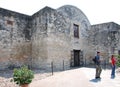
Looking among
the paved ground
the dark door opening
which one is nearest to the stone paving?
the paved ground

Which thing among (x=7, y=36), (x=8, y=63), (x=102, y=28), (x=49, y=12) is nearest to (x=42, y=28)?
(x=49, y=12)

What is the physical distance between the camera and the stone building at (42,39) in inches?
442

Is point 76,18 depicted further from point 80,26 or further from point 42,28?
point 42,28

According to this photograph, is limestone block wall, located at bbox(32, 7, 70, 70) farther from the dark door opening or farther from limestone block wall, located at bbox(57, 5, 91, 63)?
the dark door opening

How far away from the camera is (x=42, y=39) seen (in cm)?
1173

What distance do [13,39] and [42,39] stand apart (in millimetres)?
2177

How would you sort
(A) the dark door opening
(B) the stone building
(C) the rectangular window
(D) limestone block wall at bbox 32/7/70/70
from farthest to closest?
(C) the rectangular window, (A) the dark door opening, (D) limestone block wall at bbox 32/7/70/70, (B) the stone building

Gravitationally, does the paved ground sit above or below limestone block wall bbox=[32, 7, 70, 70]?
below

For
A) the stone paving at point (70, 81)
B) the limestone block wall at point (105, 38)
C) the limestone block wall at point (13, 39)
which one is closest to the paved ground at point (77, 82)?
the stone paving at point (70, 81)

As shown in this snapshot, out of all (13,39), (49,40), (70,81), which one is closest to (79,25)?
(49,40)

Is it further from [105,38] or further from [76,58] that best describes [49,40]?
[105,38]

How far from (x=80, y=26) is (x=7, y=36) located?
749 centimetres

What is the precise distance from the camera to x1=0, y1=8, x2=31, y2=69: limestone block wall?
35.8 feet

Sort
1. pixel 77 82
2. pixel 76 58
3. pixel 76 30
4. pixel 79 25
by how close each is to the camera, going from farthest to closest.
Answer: pixel 79 25
pixel 76 30
pixel 76 58
pixel 77 82
